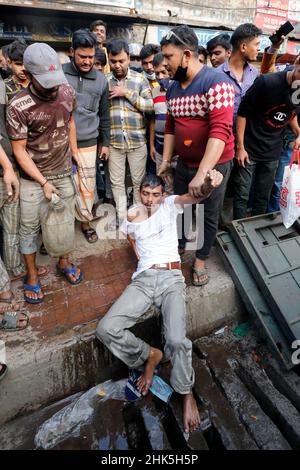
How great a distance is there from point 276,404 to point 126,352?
132 cm

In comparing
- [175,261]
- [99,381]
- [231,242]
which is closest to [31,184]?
[175,261]

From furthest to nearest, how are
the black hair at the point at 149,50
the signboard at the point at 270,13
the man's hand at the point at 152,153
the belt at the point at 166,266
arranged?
1. the signboard at the point at 270,13
2. the black hair at the point at 149,50
3. the man's hand at the point at 152,153
4. the belt at the point at 166,266

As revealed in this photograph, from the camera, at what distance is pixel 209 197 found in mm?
2715

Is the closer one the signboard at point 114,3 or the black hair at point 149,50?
the black hair at point 149,50

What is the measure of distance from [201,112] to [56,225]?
5.13 ft

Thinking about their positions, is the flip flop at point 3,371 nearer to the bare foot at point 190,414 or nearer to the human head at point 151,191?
the bare foot at point 190,414

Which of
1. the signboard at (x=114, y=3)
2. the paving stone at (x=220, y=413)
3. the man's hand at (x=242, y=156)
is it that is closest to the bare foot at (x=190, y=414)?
the paving stone at (x=220, y=413)

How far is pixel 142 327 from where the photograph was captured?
8.57 ft

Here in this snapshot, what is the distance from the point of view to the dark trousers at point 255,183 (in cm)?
329

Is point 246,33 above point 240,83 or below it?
above

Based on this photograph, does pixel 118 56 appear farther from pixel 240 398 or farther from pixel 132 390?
pixel 240 398

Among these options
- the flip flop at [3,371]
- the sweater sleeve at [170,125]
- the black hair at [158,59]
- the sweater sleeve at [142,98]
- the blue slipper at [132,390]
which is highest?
the black hair at [158,59]

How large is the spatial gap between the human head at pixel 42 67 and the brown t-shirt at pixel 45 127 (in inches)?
6.1

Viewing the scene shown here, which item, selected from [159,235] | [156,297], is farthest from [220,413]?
[159,235]
